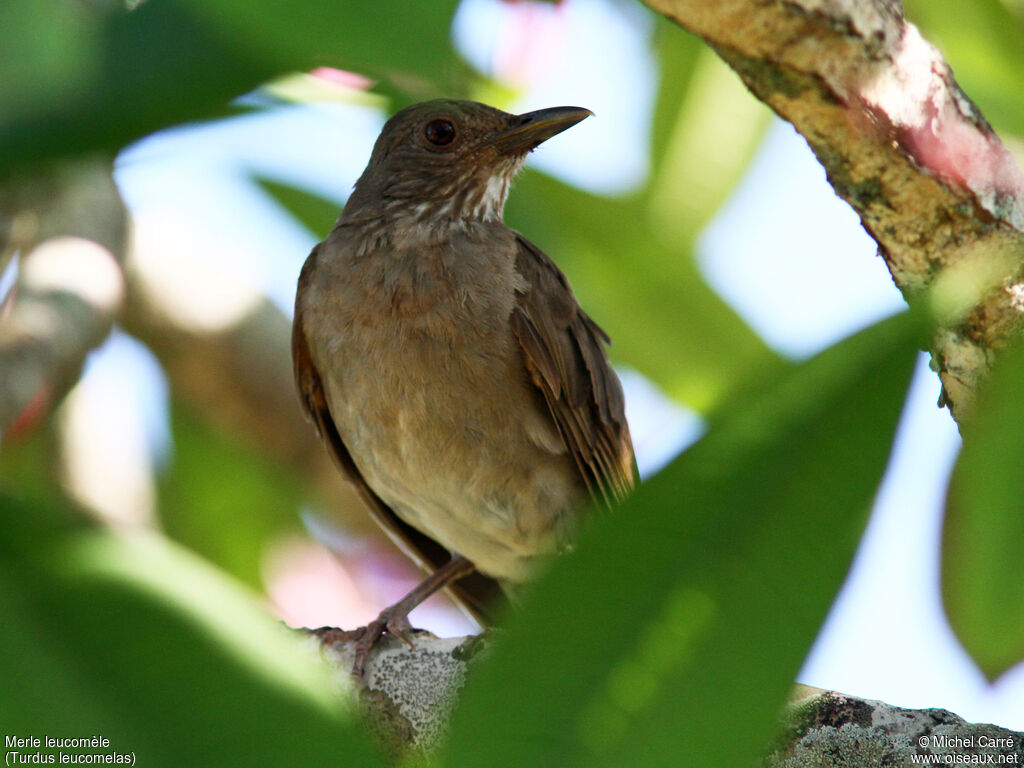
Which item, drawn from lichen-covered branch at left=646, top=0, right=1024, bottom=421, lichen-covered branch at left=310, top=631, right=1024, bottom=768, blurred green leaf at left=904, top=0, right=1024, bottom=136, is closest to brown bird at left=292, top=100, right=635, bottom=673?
lichen-covered branch at left=310, top=631, right=1024, bottom=768

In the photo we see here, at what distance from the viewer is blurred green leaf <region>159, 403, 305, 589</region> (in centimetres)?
517

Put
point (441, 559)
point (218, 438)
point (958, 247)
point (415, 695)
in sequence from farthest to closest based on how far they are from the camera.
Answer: point (218, 438) < point (441, 559) < point (415, 695) < point (958, 247)

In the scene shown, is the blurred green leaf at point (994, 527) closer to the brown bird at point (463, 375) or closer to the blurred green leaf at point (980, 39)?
the blurred green leaf at point (980, 39)

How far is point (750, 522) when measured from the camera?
104cm

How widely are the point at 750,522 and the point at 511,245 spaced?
3528mm

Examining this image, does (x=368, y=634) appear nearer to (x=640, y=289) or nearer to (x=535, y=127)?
(x=640, y=289)

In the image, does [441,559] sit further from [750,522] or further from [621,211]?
[750,522]

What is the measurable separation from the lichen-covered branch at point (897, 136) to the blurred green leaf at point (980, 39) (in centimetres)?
163

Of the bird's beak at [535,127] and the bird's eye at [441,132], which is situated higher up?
the bird's beak at [535,127]

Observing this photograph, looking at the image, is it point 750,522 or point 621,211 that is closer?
point 750,522

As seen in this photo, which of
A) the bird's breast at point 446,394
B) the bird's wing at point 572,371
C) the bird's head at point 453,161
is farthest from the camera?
the bird's head at point 453,161

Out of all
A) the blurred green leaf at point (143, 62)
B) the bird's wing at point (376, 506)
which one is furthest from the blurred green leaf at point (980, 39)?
the blurred green leaf at point (143, 62)

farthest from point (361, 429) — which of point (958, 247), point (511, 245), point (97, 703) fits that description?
point (97, 703)

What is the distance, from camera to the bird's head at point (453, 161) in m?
4.76
